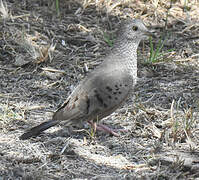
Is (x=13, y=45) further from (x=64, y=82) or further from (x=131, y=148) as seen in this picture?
(x=131, y=148)

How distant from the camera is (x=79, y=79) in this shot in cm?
620

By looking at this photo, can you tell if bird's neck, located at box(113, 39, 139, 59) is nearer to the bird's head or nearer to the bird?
the bird's head

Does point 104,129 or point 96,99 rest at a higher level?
point 96,99

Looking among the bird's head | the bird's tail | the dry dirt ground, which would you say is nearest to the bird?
the bird's tail

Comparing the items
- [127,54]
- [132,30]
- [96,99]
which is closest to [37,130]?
[96,99]

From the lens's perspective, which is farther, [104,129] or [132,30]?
[132,30]

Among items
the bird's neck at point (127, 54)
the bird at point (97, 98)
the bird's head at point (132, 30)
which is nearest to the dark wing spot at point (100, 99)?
the bird at point (97, 98)

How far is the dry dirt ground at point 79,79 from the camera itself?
4.20 meters

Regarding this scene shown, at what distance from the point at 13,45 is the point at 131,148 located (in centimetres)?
301

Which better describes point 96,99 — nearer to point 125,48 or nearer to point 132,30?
point 125,48

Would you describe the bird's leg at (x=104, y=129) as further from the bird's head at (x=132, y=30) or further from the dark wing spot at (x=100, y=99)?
the bird's head at (x=132, y=30)

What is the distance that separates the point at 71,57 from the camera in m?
6.64

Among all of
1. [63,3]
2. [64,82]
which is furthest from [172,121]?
[63,3]

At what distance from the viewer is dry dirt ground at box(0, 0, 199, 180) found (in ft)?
13.8
